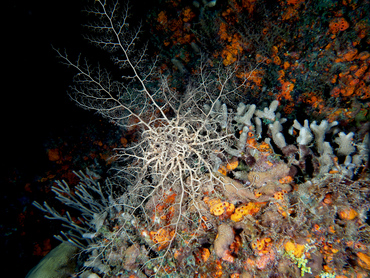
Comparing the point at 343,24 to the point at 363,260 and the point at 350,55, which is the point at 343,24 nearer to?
the point at 350,55

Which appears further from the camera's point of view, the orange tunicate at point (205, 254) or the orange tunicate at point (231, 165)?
the orange tunicate at point (231, 165)

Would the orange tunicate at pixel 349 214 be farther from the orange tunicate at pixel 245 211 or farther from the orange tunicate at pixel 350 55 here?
the orange tunicate at pixel 350 55

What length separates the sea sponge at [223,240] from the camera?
208cm

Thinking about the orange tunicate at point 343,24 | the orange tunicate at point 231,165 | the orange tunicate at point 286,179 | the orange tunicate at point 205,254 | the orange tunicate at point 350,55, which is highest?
the orange tunicate at point 343,24

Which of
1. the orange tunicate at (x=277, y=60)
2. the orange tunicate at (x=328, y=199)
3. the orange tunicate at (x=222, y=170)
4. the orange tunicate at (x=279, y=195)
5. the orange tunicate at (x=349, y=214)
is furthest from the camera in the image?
the orange tunicate at (x=277, y=60)

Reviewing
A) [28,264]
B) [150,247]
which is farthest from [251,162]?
[28,264]

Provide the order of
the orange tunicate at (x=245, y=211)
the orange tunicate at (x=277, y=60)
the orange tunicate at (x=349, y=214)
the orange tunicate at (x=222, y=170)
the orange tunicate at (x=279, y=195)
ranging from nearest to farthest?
the orange tunicate at (x=349, y=214) → the orange tunicate at (x=279, y=195) → the orange tunicate at (x=245, y=211) → the orange tunicate at (x=222, y=170) → the orange tunicate at (x=277, y=60)

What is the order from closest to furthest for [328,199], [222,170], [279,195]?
[328,199], [279,195], [222,170]

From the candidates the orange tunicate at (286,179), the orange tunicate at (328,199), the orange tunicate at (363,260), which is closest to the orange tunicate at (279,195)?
the orange tunicate at (286,179)

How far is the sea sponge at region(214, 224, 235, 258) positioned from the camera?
2076mm

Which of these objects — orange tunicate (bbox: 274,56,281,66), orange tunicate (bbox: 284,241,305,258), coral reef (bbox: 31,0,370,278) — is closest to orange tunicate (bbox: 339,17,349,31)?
coral reef (bbox: 31,0,370,278)

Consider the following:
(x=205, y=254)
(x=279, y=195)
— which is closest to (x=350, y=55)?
(x=279, y=195)

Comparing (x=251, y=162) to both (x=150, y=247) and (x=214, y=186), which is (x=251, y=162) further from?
(x=150, y=247)

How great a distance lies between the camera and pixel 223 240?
6.88 feet
